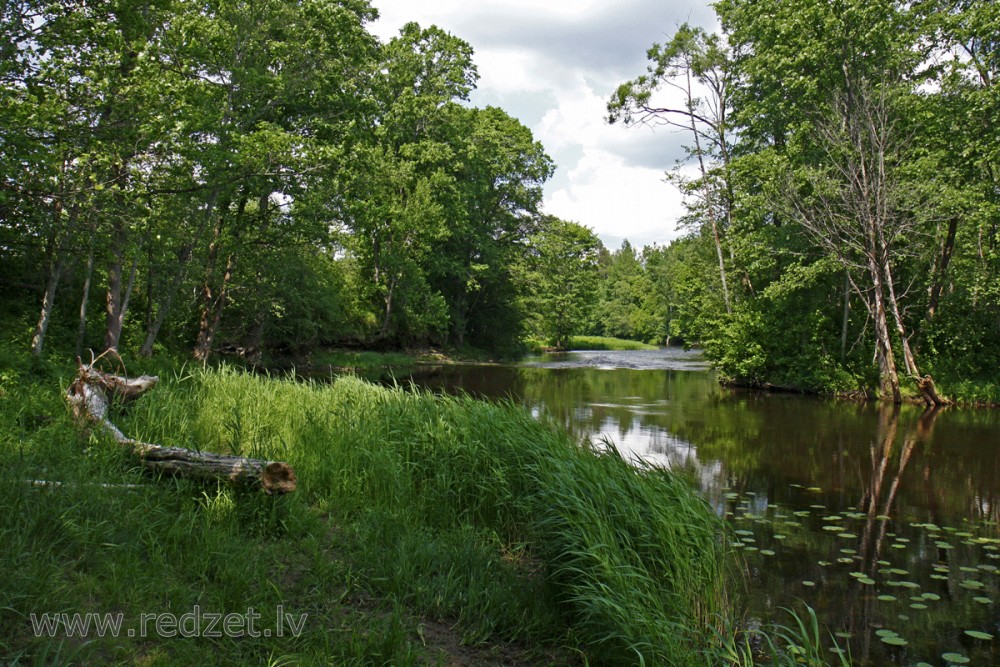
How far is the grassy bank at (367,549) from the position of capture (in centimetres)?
327

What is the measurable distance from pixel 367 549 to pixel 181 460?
5.49 feet

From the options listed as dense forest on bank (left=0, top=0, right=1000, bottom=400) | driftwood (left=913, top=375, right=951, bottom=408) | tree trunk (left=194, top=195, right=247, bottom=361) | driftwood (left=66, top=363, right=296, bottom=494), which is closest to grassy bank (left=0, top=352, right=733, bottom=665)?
driftwood (left=66, top=363, right=296, bottom=494)

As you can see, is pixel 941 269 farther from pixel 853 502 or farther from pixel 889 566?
pixel 889 566

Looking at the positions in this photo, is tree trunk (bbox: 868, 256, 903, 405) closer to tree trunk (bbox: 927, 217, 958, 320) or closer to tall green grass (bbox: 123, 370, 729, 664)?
tree trunk (bbox: 927, 217, 958, 320)

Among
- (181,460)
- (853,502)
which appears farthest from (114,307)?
(853,502)

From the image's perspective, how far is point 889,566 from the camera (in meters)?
5.55

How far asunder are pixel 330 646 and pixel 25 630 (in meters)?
1.38

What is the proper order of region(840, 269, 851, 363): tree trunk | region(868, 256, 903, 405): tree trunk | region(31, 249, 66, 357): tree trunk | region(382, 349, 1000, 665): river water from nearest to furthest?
region(382, 349, 1000, 665): river water
region(31, 249, 66, 357): tree trunk
region(868, 256, 903, 405): tree trunk
region(840, 269, 851, 363): tree trunk

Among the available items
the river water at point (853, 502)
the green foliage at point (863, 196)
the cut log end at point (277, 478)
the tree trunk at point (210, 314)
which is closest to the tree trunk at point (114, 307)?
the tree trunk at point (210, 314)

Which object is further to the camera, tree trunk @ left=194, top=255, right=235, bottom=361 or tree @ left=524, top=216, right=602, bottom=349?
tree @ left=524, top=216, right=602, bottom=349

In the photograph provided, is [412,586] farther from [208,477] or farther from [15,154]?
[15,154]

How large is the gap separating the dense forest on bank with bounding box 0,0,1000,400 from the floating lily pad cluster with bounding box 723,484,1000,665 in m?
8.18

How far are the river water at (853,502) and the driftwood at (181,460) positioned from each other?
3.22m

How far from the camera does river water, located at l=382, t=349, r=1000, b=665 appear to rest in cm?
457
